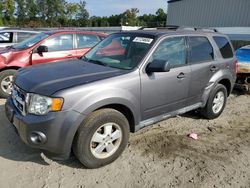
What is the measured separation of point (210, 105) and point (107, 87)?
2.60 metres

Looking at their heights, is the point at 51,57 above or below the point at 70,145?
above

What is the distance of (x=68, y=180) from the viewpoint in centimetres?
327

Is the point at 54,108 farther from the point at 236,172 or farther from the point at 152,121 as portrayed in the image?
the point at 236,172

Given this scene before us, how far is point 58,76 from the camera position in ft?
11.3

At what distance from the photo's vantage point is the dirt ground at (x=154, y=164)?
10.8 feet

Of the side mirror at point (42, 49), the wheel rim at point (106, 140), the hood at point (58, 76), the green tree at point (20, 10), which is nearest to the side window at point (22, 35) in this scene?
the side mirror at point (42, 49)

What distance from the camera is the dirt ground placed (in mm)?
3277

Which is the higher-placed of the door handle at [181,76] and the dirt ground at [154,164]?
the door handle at [181,76]

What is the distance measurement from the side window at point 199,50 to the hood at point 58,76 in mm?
1492

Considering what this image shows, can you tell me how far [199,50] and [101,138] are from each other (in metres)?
2.46

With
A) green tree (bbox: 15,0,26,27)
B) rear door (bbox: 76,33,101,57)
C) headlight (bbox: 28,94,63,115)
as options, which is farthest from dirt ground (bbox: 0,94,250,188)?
green tree (bbox: 15,0,26,27)

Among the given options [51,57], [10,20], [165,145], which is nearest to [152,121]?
[165,145]

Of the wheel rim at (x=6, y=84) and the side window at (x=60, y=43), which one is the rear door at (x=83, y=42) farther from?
the wheel rim at (x=6, y=84)

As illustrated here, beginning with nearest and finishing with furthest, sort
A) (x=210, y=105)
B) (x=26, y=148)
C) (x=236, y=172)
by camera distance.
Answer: (x=236, y=172), (x=26, y=148), (x=210, y=105)
